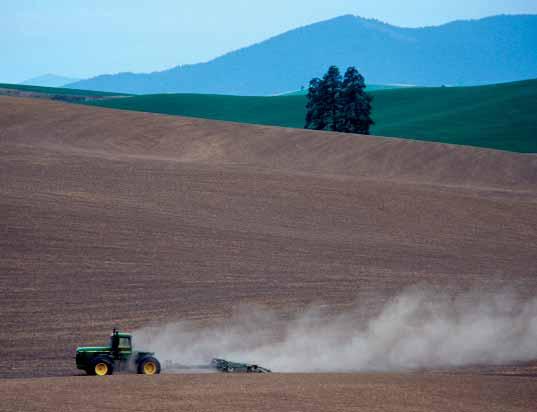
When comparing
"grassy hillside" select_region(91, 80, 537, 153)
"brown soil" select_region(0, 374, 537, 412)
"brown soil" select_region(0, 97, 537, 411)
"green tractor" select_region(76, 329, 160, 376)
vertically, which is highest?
"grassy hillside" select_region(91, 80, 537, 153)

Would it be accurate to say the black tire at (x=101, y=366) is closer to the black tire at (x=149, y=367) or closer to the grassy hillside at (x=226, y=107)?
the black tire at (x=149, y=367)

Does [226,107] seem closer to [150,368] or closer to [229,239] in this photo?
[229,239]

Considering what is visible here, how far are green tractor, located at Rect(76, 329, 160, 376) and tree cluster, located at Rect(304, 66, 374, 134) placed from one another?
59.1 meters

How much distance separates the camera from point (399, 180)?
5228 centimetres

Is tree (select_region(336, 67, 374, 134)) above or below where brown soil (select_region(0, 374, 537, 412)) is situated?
above

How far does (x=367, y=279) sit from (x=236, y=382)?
45.1ft

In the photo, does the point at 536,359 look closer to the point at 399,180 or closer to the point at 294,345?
the point at 294,345

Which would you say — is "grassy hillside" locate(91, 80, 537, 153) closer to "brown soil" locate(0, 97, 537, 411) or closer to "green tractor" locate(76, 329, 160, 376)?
"brown soil" locate(0, 97, 537, 411)

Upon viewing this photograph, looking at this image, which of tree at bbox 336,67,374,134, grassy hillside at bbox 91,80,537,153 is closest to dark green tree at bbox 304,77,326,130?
tree at bbox 336,67,374,134

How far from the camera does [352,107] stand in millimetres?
78312

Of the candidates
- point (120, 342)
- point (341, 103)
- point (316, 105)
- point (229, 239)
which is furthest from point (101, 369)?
point (316, 105)

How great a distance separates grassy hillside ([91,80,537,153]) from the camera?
297ft

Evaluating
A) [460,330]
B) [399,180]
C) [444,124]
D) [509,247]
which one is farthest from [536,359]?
[444,124]

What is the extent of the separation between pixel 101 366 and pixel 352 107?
59.9 metres
